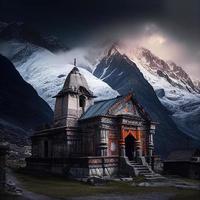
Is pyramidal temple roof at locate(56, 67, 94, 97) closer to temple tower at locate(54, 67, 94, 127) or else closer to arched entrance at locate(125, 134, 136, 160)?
temple tower at locate(54, 67, 94, 127)

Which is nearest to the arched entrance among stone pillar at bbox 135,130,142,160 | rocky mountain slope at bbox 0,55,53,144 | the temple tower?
stone pillar at bbox 135,130,142,160

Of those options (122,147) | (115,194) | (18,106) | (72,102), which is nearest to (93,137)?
(122,147)

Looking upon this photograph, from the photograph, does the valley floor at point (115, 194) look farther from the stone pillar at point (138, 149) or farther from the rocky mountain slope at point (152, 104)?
the rocky mountain slope at point (152, 104)

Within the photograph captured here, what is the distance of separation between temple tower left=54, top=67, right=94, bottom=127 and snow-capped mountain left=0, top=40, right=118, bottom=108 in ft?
255

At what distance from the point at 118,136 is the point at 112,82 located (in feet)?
460

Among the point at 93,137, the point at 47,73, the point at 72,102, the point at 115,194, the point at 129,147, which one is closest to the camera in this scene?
the point at 115,194

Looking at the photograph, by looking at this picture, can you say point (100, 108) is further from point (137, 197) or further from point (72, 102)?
point (137, 197)

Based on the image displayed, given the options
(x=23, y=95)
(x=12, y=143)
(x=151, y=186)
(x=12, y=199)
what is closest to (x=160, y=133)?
(x=23, y=95)

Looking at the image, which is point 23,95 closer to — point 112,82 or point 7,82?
point 7,82

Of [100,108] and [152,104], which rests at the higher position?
[152,104]

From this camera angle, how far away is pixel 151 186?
89.4 feet

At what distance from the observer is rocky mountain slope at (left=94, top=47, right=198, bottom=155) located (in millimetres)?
123188

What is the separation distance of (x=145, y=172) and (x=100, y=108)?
831cm

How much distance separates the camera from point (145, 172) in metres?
34.2
